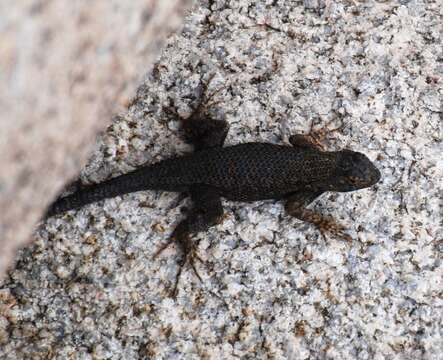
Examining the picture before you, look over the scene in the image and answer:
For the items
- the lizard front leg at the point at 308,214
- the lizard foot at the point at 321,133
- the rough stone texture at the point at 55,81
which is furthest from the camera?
the lizard foot at the point at 321,133

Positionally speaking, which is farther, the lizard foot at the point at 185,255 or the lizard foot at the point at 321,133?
the lizard foot at the point at 321,133

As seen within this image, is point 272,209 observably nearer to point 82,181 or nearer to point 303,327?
point 303,327

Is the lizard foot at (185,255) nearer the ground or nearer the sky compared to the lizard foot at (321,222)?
nearer the ground

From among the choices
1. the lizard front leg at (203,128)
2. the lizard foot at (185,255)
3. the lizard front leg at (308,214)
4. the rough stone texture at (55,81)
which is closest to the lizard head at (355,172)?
the lizard front leg at (308,214)

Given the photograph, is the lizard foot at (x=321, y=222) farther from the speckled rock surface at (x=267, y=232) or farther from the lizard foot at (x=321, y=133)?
the lizard foot at (x=321, y=133)

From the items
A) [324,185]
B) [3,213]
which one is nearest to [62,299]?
[324,185]

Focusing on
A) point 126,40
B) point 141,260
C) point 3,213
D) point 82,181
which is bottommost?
point 141,260
